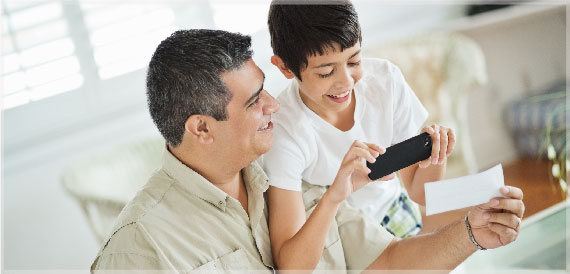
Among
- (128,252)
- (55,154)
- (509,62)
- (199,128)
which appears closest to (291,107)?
(199,128)

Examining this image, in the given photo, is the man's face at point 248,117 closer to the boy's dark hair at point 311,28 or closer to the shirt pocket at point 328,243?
the boy's dark hair at point 311,28

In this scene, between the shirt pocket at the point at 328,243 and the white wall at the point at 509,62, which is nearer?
the shirt pocket at the point at 328,243

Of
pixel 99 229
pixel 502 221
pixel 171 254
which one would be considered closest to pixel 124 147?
pixel 99 229

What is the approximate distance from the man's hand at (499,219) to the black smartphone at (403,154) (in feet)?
0.46

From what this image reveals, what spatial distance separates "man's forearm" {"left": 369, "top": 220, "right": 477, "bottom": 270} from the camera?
47.9 inches

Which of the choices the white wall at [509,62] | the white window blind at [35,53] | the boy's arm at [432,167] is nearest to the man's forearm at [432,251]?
the boy's arm at [432,167]

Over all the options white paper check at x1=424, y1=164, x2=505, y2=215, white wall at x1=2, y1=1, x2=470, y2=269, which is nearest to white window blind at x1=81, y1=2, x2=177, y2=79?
white wall at x1=2, y1=1, x2=470, y2=269

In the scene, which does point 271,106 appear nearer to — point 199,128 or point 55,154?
point 199,128

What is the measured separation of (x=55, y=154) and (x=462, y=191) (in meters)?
1.68

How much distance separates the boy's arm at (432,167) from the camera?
3.66ft

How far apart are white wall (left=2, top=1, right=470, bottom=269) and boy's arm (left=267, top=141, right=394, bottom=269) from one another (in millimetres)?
1333

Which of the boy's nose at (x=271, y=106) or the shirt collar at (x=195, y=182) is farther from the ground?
the boy's nose at (x=271, y=106)

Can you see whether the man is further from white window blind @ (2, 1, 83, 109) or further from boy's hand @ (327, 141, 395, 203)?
white window blind @ (2, 1, 83, 109)

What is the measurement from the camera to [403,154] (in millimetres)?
1130
